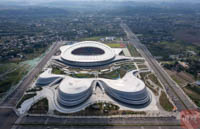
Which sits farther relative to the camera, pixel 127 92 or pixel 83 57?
pixel 83 57

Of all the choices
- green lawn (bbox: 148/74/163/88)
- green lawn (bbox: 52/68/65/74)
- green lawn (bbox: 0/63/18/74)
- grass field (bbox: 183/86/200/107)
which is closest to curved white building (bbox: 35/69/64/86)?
green lawn (bbox: 52/68/65/74)

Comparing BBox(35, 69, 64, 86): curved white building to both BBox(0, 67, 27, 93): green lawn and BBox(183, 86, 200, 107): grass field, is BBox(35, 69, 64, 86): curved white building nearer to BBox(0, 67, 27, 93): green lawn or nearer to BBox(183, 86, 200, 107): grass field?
BBox(0, 67, 27, 93): green lawn

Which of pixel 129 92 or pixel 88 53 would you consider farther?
pixel 88 53

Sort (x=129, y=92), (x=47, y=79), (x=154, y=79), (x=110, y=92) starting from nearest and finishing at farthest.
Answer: (x=129, y=92), (x=110, y=92), (x=47, y=79), (x=154, y=79)

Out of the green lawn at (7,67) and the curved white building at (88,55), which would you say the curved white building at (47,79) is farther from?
the green lawn at (7,67)

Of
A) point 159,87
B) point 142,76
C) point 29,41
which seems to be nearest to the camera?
point 159,87

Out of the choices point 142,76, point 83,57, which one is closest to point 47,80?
point 83,57

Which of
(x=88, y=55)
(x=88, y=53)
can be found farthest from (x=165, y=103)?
(x=88, y=53)

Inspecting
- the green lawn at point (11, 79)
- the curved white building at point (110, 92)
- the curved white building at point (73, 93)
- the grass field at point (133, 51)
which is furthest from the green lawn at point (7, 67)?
the grass field at point (133, 51)

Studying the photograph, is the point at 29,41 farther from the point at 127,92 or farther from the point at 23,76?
the point at 127,92

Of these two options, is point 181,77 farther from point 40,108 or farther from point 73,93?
point 40,108

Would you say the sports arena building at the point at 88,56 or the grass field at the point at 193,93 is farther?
the sports arena building at the point at 88,56
